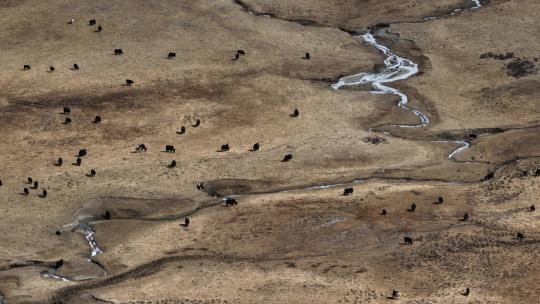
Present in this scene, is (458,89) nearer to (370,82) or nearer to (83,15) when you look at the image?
(370,82)

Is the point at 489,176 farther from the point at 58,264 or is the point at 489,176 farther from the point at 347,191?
the point at 58,264

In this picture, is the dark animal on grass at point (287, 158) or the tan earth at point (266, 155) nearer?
the tan earth at point (266, 155)

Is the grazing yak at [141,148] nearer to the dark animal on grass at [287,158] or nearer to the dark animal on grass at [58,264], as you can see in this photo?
the dark animal on grass at [287,158]

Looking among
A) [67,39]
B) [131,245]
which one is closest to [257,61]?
[67,39]

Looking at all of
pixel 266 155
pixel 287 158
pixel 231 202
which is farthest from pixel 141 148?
pixel 231 202

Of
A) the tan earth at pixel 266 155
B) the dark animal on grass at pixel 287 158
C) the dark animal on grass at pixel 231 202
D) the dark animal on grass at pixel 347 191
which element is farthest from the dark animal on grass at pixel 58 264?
the dark animal on grass at pixel 287 158

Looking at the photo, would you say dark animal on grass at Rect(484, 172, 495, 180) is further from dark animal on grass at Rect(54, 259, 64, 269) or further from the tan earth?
dark animal on grass at Rect(54, 259, 64, 269)

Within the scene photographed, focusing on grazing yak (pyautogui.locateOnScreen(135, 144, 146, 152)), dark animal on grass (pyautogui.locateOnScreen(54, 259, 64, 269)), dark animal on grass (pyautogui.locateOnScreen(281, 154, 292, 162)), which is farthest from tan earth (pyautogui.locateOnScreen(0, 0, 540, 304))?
dark animal on grass (pyautogui.locateOnScreen(281, 154, 292, 162))

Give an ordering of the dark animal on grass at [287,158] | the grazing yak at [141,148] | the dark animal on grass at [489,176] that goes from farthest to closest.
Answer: the grazing yak at [141,148] → the dark animal on grass at [287,158] → the dark animal on grass at [489,176]
